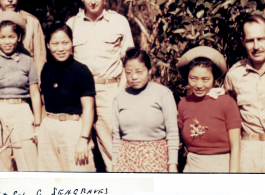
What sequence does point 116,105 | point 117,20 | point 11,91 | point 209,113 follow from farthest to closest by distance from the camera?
point 117,20, point 11,91, point 116,105, point 209,113

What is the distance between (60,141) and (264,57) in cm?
209

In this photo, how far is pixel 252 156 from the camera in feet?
11.1

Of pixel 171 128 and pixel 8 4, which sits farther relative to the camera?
pixel 8 4

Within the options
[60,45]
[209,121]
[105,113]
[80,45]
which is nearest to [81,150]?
[105,113]

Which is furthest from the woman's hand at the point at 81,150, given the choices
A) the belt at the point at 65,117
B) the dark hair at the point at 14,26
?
the dark hair at the point at 14,26

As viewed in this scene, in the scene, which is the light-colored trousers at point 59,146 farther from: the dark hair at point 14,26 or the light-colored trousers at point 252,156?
the light-colored trousers at point 252,156

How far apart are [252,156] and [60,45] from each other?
2079mm

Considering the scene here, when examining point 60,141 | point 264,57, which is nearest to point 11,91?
point 60,141

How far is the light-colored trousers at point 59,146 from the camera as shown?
3670mm

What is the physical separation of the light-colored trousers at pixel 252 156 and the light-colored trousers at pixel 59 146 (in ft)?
4.77

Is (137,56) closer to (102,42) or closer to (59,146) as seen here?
(102,42)

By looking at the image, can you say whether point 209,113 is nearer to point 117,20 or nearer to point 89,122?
point 89,122

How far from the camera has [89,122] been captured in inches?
143

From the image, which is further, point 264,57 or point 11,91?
point 11,91
